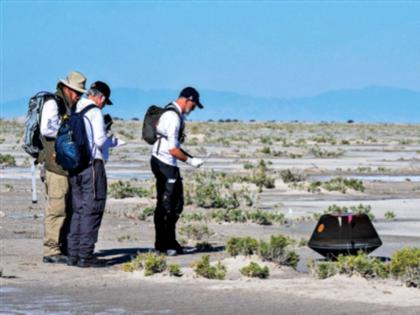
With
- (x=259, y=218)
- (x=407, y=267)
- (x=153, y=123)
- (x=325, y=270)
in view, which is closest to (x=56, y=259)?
(x=153, y=123)

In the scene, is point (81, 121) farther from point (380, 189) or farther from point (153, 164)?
point (380, 189)

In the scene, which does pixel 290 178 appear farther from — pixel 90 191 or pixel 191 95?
pixel 90 191

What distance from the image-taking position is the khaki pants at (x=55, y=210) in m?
14.8

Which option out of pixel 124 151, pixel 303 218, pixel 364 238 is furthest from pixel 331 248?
pixel 124 151

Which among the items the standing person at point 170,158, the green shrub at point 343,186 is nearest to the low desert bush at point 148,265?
the standing person at point 170,158

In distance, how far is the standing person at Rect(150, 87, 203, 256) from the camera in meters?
15.6

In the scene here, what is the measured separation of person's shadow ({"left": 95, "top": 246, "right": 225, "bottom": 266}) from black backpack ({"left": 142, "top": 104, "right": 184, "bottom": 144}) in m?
A: 1.38

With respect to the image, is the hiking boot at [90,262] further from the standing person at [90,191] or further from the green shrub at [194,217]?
the green shrub at [194,217]

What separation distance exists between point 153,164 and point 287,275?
108 inches

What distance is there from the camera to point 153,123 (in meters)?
15.9

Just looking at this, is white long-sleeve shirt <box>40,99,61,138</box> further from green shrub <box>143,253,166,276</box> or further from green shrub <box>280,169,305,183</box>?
green shrub <box>280,169,305,183</box>

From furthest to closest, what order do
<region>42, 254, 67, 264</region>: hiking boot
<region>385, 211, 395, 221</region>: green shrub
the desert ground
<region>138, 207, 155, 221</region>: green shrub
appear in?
1. <region>385, 211, 395, 221</region>: green shrub
2. <region>138, 207, 155, 221</region>: green shrub
3. <region>42, 254, 67, 264</region>: hiking boot
4. the desert ground

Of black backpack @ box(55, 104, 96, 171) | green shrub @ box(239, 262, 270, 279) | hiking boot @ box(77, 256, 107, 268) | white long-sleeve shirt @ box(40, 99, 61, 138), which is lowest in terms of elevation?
green shrub @ box(239, 262, 270, 279)

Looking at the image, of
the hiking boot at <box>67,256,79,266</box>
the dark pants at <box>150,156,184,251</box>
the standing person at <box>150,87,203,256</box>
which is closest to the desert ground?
the hiking boot at <box>67,256,79,266</box>
